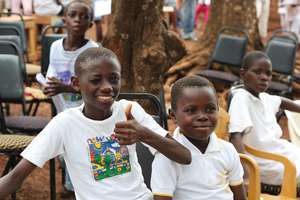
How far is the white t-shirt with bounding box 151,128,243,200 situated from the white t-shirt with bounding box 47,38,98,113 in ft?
5.17

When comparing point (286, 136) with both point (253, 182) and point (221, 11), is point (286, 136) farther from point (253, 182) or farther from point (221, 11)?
point (253, 182)

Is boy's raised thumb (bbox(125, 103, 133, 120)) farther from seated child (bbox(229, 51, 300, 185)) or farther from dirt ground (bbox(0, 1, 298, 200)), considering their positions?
→ dirt ground (bbox(0, 1, 298, 200))

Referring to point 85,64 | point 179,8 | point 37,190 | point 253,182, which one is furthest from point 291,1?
point 85,64

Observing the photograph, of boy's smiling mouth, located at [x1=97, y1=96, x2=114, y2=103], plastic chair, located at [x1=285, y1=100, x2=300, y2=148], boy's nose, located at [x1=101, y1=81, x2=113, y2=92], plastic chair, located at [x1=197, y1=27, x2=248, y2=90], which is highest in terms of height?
boy's nose, located at [x1=101, y1=81, x2=113, y2=92]

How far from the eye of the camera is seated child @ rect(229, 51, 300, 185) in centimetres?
387

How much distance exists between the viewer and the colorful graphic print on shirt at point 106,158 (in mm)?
2643

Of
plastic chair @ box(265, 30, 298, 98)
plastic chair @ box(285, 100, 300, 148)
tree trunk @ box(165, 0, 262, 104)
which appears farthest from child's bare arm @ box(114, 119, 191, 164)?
tree trunk @ box(165, 0, 262, 104)

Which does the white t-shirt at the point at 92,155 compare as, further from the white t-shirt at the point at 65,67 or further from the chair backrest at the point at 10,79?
the chair backrest at the point at 10,79

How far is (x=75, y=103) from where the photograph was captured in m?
4.20

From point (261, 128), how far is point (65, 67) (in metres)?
1.38

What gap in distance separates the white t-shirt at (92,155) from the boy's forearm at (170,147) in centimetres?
11

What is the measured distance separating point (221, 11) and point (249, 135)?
16.6ft

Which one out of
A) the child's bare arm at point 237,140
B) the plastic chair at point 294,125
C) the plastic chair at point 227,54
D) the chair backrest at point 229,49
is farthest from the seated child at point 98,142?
the chair backrest at point 229,49

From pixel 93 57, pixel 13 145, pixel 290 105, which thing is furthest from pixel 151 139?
pixel 290 105
